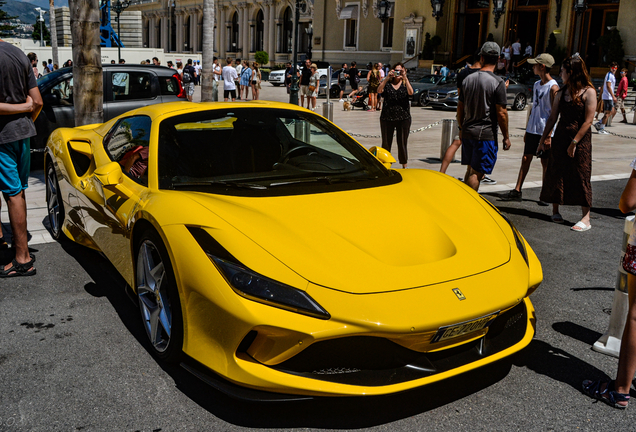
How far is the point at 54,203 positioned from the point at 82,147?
3.15ft

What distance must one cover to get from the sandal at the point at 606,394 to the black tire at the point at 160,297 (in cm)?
205

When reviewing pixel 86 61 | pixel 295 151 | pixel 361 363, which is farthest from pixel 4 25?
pixel 361 363

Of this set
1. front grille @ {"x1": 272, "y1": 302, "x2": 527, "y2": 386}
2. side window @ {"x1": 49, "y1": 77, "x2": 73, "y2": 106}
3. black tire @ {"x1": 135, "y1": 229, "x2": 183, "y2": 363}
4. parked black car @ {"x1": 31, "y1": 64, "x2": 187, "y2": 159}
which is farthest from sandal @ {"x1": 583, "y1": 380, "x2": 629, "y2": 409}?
side window @ {"x1": 49, "y1": 77, "x2": 73, "y2": 106}

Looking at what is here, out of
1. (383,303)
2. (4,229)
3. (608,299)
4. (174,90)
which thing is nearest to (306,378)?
(383,303)

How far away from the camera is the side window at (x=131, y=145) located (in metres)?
4.00

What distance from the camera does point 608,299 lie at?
15.3ft

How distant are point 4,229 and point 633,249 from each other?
5.65 metres

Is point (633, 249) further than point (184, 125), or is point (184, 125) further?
point (184, 125)

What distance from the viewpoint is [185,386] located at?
126 inches

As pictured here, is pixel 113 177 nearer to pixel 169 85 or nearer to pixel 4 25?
pixel 169 85

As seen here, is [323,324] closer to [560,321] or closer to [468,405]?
[468,405]

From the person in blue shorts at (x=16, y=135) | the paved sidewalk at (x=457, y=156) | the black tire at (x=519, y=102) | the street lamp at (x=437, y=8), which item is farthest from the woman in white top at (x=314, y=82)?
the street lamp at (x=437, y=8)

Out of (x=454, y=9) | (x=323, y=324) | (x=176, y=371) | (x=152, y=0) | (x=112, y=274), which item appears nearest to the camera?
(x=323, y=324)

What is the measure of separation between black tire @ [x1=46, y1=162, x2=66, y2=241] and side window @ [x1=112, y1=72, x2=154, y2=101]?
5256 mm
